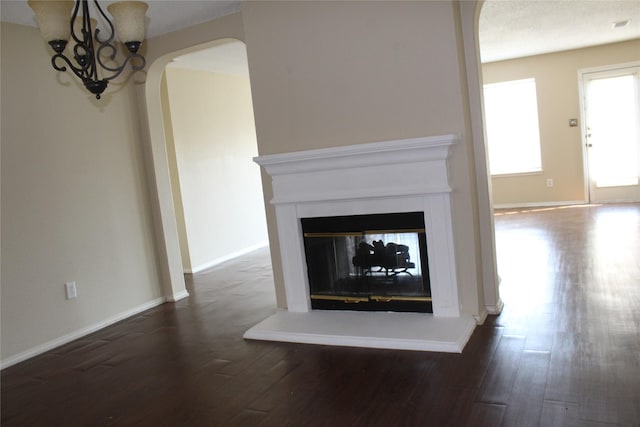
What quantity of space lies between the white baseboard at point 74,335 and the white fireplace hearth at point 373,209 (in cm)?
138

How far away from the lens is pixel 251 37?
3.74 metres

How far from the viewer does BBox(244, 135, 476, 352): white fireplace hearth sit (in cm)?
317

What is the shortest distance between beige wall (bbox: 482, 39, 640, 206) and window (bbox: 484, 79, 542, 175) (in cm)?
11

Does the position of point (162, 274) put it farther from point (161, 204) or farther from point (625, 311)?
point (625, 311)

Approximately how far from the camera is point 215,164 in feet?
22.0

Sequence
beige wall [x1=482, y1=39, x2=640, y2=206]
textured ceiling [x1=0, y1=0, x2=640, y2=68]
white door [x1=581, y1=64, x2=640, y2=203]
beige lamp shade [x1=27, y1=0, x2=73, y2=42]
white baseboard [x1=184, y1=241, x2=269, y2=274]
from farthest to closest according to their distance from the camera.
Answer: beige wall [x1=482, y1=39, x2=640, y2=206], white door [x1=581, y1=64, x2=640, y2=203], white baseboard [x1=184, y1=241, x2=269, y2=274], textured ceiling [x1=0, y1=0, x2=640, y2=68], beige lamp shade [x1=27, y1=0, x2=73, y2=42]

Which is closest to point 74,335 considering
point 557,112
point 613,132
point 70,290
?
point 70,290

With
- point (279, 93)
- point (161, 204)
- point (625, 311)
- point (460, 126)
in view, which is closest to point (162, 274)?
point (161, 204)

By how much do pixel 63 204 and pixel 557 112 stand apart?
23.3ft

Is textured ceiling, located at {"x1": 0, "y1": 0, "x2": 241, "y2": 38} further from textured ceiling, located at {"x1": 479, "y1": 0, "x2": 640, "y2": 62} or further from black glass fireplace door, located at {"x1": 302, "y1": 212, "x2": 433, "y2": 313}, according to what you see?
textured ceiling, located at {"x1": 479, "y1": 0, "x2": 640, "y2": 62}

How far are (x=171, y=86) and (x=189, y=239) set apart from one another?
1798mm

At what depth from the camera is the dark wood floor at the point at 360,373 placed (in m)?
2.30

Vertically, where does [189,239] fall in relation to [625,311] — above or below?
above

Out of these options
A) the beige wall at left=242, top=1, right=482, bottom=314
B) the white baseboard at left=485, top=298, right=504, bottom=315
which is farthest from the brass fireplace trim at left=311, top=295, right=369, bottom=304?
the white baseboard at left=485, top=298, right=504, bottom=315
